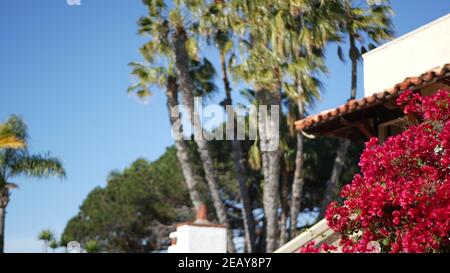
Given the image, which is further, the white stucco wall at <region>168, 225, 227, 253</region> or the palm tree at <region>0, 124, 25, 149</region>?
the palm tree at <region>0, 124, 25, 149</region>

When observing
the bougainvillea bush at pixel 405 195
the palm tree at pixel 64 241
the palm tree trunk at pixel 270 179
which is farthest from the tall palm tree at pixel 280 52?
the palm tree at pixel 64 241

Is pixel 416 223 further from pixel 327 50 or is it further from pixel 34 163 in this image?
pixel 34 163

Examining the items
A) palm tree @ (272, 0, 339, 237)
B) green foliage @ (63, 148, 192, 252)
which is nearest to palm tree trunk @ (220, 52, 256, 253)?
palm tree @ (272, 0, 339, 237)

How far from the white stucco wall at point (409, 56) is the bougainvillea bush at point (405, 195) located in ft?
12.1

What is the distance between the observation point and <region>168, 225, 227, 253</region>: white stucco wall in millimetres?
9352

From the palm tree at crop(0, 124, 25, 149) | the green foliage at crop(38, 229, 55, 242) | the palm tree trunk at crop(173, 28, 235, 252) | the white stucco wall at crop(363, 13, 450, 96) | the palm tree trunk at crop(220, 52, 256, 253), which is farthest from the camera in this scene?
the green foliage at crop(38, 229, 55, 242)

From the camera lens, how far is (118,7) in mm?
23562

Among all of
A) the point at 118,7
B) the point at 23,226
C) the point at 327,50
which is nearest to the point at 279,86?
the point at 327,50

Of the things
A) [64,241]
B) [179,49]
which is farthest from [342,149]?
[64,241]

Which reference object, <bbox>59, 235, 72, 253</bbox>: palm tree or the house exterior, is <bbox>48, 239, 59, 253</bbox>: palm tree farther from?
the house exterior

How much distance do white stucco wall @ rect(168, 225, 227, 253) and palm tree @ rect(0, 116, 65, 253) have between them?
14.0 m

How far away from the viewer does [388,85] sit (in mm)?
11859
